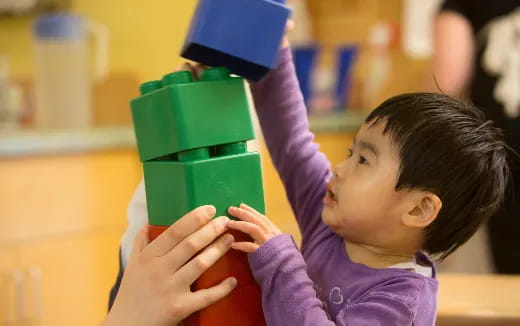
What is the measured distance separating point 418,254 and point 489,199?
0.36 ft

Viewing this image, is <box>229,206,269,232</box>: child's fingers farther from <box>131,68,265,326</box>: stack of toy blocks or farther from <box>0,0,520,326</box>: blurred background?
<box>0,0,520,326</box>: blurred background

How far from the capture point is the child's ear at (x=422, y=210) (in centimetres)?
75

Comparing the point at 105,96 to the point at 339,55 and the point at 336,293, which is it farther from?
the point at 336,293

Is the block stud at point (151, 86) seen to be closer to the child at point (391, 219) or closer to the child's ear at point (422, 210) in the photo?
the child at point (391, 219)

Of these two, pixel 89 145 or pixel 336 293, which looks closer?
pixel 336 293

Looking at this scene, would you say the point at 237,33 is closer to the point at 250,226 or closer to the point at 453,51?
the point at 250,226

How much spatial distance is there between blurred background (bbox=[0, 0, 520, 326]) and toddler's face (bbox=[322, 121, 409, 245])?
369 mm

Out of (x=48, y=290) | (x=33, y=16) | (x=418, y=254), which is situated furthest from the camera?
(x=33, y=16)

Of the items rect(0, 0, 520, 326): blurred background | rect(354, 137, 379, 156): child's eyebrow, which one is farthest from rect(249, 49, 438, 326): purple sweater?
rect(0, 0, 520, 326): blurred background

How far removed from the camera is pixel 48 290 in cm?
186

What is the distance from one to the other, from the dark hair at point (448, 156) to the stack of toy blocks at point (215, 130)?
0.53 feet

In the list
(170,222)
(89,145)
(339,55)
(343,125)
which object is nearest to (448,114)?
(170,222)

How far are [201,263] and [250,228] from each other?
2.4 inches

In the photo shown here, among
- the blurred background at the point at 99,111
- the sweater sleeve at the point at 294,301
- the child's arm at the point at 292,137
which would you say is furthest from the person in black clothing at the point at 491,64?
the sweater sleeve at the point at 294,301
